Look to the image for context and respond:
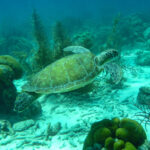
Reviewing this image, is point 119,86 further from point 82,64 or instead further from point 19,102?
point 19,102

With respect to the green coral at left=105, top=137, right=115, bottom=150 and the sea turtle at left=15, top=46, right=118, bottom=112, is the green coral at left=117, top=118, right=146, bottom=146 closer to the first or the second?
the green coral at left=105, top=137, right=115, bottom=150

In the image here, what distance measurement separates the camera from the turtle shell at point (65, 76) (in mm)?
4504

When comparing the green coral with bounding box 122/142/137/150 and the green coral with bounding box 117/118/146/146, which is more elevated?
the green coral with bounding box 117/118/146/146

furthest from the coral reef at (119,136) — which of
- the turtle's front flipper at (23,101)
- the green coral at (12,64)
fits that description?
the green coral at (12,64)

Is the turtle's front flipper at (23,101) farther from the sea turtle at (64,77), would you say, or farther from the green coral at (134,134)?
the green coral at (134,134)

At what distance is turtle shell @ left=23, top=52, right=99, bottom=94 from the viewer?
4504mm

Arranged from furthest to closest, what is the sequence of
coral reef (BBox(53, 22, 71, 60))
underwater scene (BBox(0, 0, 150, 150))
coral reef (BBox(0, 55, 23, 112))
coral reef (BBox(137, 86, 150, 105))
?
coral reef (BBox(53, 22, 71, 60)) → coral reef (BBox(0, 55, 23, 112)) → coral reef (BBox(137, 86, 150, 105)) → underwater scene (BBox(0, 0, 150, 150))

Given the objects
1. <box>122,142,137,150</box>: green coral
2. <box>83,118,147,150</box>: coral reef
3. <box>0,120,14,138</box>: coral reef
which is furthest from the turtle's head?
<box>0,120,14,138</box>: coral reef

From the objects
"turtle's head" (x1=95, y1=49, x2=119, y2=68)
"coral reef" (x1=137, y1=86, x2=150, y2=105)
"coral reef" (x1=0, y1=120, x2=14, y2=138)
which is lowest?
"coral reef" (x1=0, y1=120, x2=14, y2=138)

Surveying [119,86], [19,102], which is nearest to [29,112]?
[19,102]

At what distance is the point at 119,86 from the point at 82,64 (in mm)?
2288

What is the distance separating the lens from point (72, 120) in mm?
4824

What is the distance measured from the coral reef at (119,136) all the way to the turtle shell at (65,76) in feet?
5.38

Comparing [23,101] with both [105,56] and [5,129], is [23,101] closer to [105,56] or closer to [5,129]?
[5,129]
